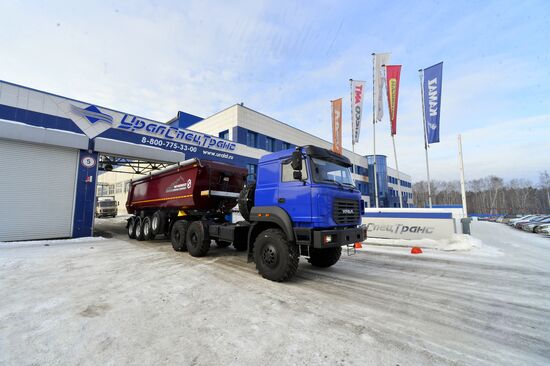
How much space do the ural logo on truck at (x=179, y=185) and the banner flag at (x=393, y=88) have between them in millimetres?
16944

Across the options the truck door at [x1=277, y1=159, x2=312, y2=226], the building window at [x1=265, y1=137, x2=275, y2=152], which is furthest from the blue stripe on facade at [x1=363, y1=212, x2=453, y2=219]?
the building window at [x1=265, y1=137, x2=275, y2=152]

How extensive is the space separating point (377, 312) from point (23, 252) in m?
11.5

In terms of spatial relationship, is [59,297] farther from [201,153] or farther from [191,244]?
[201,153]

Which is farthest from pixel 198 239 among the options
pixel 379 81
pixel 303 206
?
pixel 379 81

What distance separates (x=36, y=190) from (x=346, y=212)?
13.8m

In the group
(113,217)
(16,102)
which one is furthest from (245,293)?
(113,217)

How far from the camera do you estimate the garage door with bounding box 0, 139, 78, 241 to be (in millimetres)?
10578

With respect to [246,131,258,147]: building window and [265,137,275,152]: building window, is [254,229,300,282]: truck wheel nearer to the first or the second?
[246,131,258,147]: building window

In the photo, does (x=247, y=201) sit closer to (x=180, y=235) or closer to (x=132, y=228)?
(x=180, y=235)

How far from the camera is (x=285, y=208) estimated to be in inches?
221

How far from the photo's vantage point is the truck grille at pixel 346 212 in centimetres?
530

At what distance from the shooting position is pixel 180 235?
8898 mm

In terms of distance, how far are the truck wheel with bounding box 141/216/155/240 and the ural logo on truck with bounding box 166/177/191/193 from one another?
2454 millimetres

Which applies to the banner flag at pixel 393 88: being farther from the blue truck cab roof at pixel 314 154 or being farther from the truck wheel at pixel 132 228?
the truck wheel at pixel 132 228
